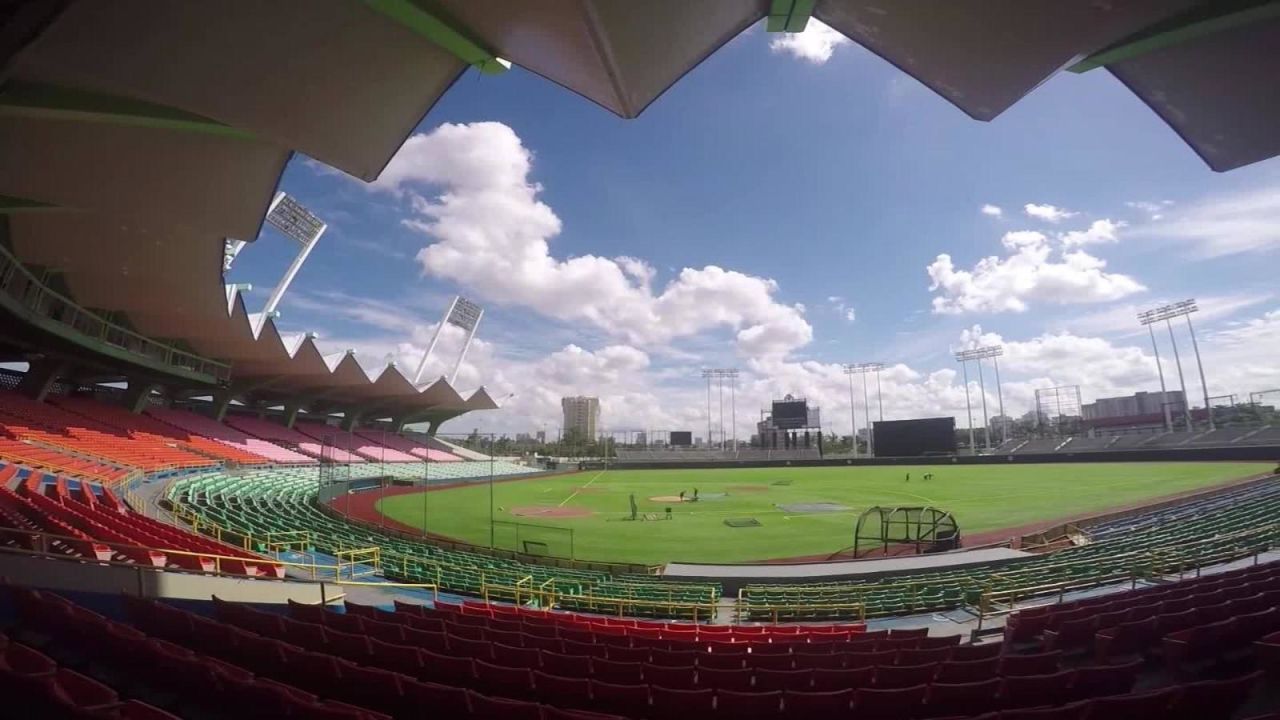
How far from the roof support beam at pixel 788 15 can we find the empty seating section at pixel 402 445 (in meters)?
67.0

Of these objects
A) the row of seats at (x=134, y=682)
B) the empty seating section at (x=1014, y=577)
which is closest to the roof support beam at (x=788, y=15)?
the row of seats at (x=134, y=682)

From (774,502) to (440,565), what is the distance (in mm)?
26293

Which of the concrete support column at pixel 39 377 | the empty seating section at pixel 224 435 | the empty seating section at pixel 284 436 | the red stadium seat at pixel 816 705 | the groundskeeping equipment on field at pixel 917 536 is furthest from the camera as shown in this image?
the empty seating section at pixel 284 436

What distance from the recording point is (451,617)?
338 inches

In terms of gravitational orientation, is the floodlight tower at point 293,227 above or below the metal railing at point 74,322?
above

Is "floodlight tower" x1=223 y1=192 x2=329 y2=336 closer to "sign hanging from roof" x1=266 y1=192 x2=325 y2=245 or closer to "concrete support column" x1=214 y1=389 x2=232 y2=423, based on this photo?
"sign hanging from roof" x1=266 y1=192 x2=325 y2=245

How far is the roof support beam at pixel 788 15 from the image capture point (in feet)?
20.4

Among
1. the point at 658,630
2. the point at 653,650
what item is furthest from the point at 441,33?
the point at 658,630

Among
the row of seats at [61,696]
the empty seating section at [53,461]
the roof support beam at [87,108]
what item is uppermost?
the roof support beam at [87,108]

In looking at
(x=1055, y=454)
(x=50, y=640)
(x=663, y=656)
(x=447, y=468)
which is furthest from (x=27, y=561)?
(x=1055, y=454)

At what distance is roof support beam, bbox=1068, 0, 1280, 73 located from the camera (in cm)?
550

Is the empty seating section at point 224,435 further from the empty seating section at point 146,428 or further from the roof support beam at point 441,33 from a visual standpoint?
the roof support beam at point 441,33

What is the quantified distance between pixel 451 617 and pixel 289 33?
823 cm

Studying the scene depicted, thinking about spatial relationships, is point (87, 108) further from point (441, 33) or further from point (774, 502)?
point (774, 502)
